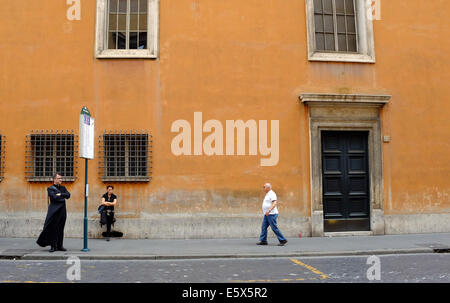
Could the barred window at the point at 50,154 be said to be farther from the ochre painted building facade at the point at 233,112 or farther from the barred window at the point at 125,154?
the barred window at the point at 125,154

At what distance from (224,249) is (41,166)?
6378mm

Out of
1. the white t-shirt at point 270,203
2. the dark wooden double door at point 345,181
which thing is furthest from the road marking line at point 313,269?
the dark wooden double door at point 345,181

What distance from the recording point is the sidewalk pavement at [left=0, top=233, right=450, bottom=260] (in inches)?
404

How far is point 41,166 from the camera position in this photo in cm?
1361

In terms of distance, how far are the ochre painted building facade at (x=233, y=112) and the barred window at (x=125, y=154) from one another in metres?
0.19

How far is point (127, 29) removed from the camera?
14.3 meters

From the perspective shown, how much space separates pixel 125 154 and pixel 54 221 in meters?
3.37

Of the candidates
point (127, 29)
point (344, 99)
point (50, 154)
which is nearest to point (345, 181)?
point (344, 99)

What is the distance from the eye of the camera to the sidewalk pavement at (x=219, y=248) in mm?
10273

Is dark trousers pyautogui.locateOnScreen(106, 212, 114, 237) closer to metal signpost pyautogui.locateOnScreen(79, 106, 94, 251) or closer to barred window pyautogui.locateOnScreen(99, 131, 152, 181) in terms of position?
barred window pyautogui.locateOnScreen(99, 131, 152, 181)

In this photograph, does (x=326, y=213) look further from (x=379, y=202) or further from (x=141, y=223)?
(x=141, y=223)

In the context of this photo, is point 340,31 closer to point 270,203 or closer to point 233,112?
point 233,112

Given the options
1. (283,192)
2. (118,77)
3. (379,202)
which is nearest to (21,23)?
(118,77)

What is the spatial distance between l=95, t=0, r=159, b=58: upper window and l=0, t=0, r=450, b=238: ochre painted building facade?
109 mm
